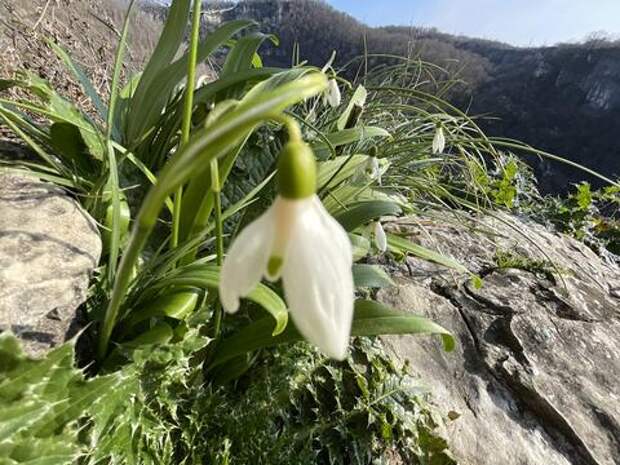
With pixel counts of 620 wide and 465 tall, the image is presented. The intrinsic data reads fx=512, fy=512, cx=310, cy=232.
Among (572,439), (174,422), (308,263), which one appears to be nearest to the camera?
(308,263)

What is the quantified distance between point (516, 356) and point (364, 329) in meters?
1.01

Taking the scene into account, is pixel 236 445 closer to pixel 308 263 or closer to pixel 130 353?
pixel 130 353

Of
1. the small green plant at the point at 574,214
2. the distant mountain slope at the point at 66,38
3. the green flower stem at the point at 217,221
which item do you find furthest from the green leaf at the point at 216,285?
the small green plant at the point at 574,214

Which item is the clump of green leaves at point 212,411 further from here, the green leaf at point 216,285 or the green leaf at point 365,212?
the green leaf at point 365,212

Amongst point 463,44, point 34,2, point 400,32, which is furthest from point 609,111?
point 34,2

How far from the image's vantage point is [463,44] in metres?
15.4

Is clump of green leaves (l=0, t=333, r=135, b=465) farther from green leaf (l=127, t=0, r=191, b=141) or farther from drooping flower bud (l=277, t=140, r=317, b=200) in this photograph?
green leaf (l=127, t=0, r=191, b=141)

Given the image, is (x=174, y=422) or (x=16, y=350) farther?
(x=174, y=422)

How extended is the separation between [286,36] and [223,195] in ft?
26.2

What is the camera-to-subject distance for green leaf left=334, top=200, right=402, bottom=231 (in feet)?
4.56

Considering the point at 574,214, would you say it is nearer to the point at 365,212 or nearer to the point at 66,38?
the point at 365,212

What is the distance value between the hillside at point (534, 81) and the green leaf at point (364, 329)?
8.32 metres

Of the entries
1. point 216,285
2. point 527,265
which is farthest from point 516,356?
point 216,285

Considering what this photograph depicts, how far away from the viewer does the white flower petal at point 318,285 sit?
0.42 meters
